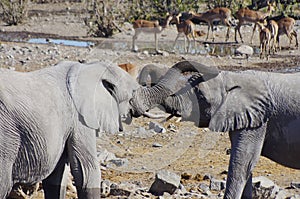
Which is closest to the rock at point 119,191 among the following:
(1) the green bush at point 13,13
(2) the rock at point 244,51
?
(2) the rock at point 244,51

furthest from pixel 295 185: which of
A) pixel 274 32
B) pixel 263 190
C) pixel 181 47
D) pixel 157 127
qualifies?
pixel 181 47

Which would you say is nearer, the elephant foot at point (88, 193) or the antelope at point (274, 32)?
the elephant foot at point (88, 193)

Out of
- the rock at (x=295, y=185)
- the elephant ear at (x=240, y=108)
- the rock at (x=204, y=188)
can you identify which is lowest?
the rock at (x=295, y=185)

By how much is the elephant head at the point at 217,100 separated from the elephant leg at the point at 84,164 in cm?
73

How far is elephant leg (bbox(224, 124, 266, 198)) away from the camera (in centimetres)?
537

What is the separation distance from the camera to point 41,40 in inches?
790

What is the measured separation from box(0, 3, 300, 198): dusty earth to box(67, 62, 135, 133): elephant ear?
5.71 feet

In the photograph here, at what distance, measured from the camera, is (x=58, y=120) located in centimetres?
482

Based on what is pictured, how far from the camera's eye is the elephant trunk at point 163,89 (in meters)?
5.32

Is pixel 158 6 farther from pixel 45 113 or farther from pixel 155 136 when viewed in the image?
pixel 45 113

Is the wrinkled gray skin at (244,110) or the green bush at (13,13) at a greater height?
the wrinkled gray skin at (244,110)

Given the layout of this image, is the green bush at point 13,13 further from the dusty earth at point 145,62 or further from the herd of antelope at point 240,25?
the herd of antelope at point 240,25

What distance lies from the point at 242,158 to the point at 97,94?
3.64 feet

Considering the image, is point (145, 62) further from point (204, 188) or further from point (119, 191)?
point (119, 191)
